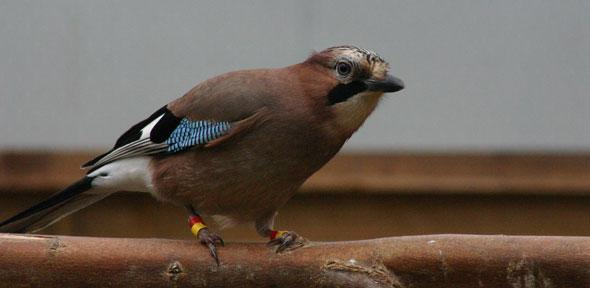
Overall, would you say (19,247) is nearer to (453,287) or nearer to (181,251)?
(181,251)

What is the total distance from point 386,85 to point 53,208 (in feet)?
3.12

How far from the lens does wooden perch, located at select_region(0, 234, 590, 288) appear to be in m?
2.34

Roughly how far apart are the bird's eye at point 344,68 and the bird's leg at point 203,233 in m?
0.49

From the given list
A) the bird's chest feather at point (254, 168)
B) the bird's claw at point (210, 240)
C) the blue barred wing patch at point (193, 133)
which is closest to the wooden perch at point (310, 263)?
the bird's claw at point (210, 240)

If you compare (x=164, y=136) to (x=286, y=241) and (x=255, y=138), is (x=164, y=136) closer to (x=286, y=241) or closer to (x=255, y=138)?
(x=255, y=138)

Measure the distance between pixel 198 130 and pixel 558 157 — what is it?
1291mm

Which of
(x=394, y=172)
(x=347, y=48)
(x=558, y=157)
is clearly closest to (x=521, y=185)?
(x=558, y=157)

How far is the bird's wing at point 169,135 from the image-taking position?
106 inches

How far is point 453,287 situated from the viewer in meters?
2.36

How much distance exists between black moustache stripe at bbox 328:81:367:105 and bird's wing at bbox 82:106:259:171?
193mm

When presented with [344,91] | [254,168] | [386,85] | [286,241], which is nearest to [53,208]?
[254,168]

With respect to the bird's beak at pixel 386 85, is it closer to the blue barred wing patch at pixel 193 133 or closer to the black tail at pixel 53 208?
the blue barred wing patch at pixel 193 133

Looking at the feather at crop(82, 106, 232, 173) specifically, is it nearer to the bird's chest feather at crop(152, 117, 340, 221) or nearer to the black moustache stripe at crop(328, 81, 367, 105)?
the bird's chest feather at crop(152, 117, 340, 221)

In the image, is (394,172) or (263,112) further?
(394,172)
